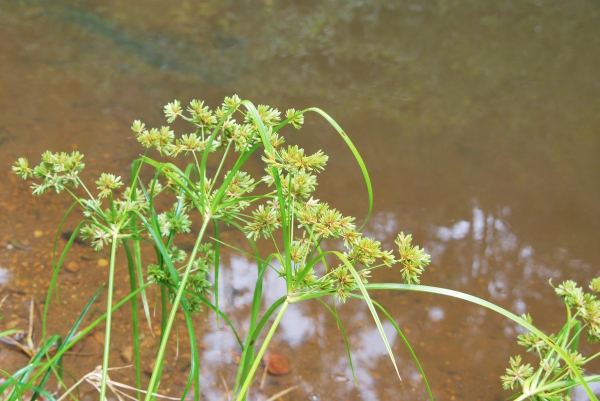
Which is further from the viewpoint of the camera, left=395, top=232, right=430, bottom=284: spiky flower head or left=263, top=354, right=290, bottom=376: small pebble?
left=263, top=354, right=290, bottom=376: small pebble

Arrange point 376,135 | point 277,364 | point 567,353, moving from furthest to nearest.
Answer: point 376,135
point 277,364
point 567,353

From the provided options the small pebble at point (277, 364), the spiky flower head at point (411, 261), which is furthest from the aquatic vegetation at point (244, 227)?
the small pebble at point (277, 364)

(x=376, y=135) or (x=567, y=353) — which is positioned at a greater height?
(x=376, y=135)

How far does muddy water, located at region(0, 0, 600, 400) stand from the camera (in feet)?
7.76

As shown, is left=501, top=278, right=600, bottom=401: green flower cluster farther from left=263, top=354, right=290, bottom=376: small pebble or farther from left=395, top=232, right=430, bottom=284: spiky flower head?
left=263, top=354, right=290, bottom=376: small pebble

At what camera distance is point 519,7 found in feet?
18.3

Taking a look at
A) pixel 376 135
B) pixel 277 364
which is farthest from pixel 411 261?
pixel 376 135

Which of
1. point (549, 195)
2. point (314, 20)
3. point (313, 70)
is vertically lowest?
point (549, 195)

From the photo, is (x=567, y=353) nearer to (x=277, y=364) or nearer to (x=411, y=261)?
(x=411, y=261)

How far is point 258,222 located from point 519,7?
5449mm

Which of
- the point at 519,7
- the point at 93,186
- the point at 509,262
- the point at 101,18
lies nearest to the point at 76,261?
the point at 93,186

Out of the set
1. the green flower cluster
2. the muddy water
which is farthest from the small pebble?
the green flower cluster

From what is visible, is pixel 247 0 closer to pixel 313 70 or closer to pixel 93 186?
pixel 313 70

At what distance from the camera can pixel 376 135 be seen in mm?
3752
